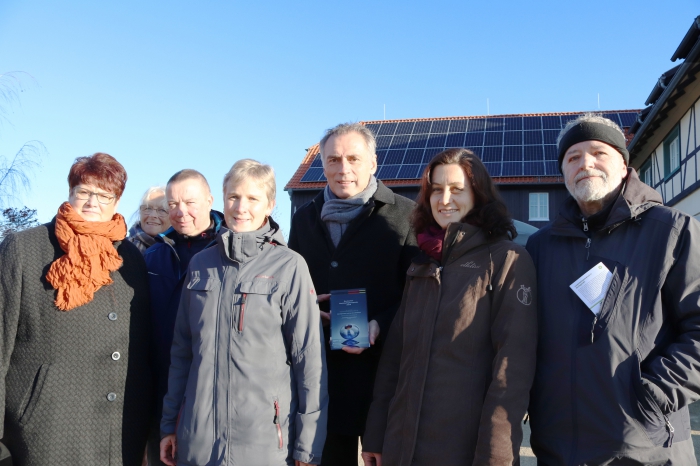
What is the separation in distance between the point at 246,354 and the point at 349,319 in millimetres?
594

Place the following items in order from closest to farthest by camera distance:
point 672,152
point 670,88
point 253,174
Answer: point 253,174
point 670,88
point 672,152

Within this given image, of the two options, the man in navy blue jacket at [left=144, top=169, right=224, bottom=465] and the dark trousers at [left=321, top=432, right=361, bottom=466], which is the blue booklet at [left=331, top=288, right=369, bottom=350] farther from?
the man in navy blue jacket at [left=144, top=169, right=224, bottom=465]

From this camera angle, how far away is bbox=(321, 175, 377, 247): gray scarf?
3357 millimetres

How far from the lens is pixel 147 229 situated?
444 centimetres

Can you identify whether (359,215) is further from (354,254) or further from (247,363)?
(247,363)

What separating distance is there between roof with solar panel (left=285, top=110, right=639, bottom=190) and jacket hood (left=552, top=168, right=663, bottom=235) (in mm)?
18952

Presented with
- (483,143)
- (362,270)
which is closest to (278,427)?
(362,270)

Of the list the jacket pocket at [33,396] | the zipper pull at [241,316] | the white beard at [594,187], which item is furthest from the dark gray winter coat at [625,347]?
the jacket pocket at [33,396]

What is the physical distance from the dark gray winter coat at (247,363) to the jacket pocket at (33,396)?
1.95 feet

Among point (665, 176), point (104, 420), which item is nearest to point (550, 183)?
point (665, 176)

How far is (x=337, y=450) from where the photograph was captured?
3.28 metres

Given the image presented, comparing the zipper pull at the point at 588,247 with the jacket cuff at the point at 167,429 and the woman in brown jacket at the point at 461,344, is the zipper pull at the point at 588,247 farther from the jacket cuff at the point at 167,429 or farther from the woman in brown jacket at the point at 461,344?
the jacket cuff at the point at 167,429

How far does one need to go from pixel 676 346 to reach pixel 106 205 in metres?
2.84

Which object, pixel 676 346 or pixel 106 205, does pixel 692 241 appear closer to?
pixel 676 346
